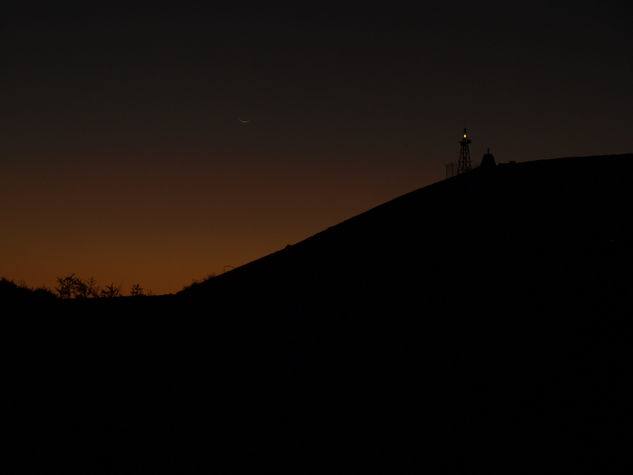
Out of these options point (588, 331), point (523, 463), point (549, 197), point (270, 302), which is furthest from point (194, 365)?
point (549, 197)

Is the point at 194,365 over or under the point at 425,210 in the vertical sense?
under

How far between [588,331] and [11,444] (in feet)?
28.7

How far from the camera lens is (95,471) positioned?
9375 millimetres

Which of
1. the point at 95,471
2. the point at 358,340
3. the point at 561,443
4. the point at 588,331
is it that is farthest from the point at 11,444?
the point at 588,331

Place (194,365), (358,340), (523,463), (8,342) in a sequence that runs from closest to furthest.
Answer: (523,463) < (358,340) < (194,365) < (8,342)

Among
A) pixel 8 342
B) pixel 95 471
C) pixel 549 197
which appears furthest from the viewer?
pixel 8 342

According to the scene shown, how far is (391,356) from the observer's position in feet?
32.9

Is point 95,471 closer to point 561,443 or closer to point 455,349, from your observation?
point 455,349

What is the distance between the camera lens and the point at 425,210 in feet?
40.7

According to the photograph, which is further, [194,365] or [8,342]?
[8,342]

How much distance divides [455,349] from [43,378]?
7.24 m

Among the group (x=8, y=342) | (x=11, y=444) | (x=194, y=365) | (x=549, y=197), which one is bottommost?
(x=11, y=444)

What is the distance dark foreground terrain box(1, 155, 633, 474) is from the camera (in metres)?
8.87

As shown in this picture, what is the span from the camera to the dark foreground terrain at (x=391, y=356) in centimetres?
887
